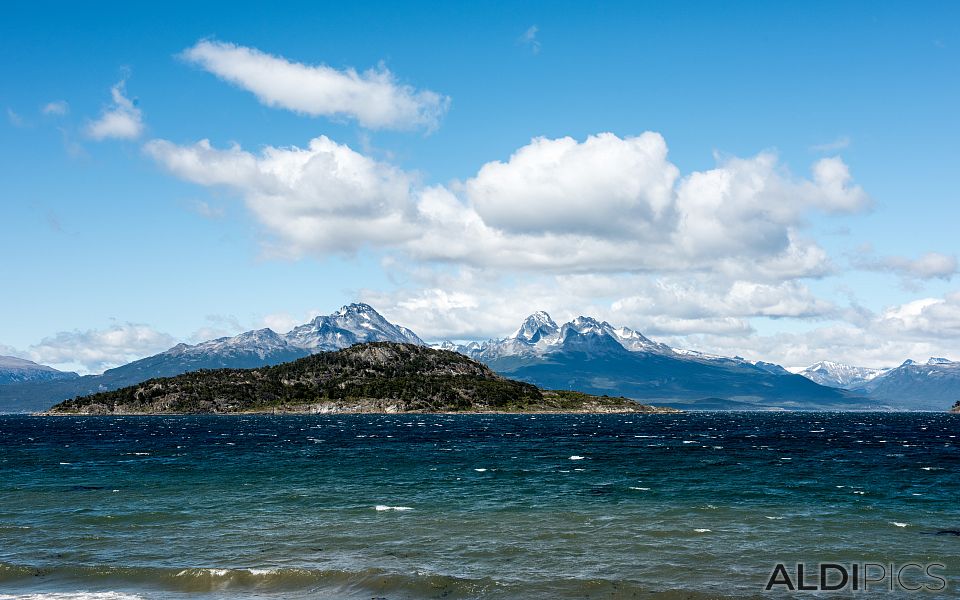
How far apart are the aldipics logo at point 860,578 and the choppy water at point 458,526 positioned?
949mm

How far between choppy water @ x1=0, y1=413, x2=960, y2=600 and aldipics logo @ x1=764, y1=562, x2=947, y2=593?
949 millimetres

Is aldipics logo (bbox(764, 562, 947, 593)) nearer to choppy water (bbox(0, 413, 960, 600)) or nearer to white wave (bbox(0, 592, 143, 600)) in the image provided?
choppy water (bbox(0, 413, 960, 600))

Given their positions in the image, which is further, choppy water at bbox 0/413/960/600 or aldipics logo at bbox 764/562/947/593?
choppy water at bbox 0/413/960/600

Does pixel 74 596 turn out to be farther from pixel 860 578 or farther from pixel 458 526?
pixel 860 578

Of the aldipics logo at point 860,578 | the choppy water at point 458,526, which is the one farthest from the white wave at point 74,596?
the aldipics logo at point 860,578

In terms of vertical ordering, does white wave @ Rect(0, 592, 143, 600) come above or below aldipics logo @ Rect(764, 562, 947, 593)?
above

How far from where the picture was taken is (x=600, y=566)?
42.8 metres

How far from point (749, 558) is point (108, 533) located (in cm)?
4328

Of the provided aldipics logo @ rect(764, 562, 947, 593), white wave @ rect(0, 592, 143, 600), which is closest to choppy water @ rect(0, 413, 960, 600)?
white wave @ rect(0, 592, 143, 600)

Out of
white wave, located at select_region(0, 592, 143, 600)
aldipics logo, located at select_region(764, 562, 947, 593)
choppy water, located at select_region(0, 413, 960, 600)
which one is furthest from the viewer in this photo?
choppy water, located at select_region(0, 413, 960, 600)

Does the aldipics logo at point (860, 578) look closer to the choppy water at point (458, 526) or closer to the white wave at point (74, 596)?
the choppy water at point (458, 526)

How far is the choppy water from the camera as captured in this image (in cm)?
4019

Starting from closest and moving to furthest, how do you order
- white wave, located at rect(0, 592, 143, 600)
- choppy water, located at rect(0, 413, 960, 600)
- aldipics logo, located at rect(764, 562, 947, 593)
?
1. white wave, located at rect(0, 592, 143, 600)
2. aldipics logo, located at rect(764, 562, 947, 593)
3. choppy water, located at rect(0, 413, 960, 600)

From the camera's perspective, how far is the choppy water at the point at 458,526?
132ft
